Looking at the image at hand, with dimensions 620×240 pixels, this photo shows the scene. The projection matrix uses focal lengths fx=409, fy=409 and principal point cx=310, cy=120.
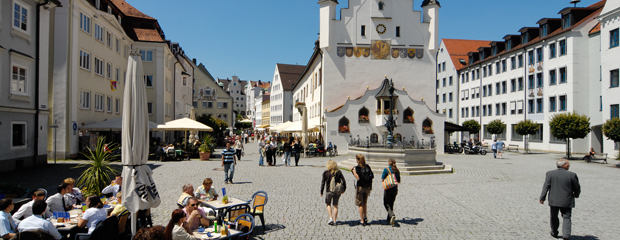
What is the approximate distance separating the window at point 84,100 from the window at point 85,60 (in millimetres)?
1499

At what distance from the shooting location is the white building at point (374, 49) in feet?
121

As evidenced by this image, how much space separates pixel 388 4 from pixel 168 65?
2178 cm

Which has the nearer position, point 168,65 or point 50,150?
point 50,150

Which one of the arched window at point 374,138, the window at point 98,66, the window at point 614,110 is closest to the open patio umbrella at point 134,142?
the window at point 98,66

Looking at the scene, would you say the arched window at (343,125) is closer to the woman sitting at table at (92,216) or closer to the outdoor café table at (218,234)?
the outdoor café table at (218,234)

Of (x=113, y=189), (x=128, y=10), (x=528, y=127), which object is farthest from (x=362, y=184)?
(x=528, y=127)

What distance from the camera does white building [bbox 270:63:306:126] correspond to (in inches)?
3465

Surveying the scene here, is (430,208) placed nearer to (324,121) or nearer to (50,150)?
(50,150)

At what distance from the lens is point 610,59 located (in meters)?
31.1

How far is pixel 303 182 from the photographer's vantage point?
15180 mm

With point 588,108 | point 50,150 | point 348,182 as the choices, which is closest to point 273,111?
point 588,108

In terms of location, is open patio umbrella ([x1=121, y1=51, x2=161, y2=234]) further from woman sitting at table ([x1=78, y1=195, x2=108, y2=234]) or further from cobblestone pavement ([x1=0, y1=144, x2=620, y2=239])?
cobblestone pavement ([x1=0, y1=144, x2=620, y2=239])

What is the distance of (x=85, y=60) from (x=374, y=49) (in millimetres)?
23390

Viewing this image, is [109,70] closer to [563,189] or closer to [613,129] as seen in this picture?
[563,189]
